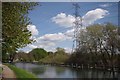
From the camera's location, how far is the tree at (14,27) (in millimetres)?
4839

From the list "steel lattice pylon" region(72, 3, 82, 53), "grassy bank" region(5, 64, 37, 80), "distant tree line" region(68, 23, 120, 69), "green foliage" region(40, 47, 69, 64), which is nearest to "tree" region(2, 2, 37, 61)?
"grassy bank" region(5, 64, 37, 80)

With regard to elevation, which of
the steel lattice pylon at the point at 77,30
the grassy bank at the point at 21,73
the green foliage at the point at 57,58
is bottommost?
the grassy bank at the point at 21,73

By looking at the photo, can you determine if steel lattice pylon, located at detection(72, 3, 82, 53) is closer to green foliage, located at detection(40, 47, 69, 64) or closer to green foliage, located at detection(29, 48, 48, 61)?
green foliage, located at detection(40, 47, 69, 64)

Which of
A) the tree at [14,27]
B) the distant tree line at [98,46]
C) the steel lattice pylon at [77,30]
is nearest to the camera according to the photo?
the tree at [14,27]

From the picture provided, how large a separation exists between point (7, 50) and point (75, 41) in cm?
123

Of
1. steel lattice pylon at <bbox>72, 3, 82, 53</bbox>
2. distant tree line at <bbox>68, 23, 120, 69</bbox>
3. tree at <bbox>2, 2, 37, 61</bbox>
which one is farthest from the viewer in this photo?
distant tree line at <bbox>68, 23, 120, 69</bbox>

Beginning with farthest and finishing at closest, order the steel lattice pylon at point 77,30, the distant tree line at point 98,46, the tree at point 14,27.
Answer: the distant tree line at point 98,46, the steel lattice pylon at point 77,30, the tree at point 14,27

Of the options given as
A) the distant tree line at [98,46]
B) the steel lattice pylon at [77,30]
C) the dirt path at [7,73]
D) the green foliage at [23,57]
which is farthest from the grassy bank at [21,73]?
the steel lattice pylon at [77,30]

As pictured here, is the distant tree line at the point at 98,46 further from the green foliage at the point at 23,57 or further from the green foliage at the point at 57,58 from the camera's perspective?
the green foliage at the point at 23,57

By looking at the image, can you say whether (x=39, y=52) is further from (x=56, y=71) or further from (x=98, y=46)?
(x=98, y=46)

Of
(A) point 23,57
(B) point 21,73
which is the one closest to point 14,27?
(A) point 23,57

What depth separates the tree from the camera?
4839mm

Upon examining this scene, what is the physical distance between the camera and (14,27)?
4.92 m

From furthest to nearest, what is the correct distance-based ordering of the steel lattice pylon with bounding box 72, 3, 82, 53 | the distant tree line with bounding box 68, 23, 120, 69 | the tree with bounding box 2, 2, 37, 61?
the distant tree line with bounding box 68, 23, 120, 69 < the steel lattice pylon with bounding box 72, 3, 82, 53 < the tree with bounding box 2, 2, 37, 61
